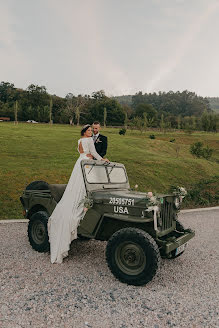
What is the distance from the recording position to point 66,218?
5.71 m

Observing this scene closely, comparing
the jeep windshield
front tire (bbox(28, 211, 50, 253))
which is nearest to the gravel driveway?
front tire (bbox(28, 211, 50, 253))

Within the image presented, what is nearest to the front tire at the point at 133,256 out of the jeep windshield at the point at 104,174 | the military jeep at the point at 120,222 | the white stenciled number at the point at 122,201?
the military jeep at the point at 120,222

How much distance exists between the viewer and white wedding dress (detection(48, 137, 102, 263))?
5.66 metres

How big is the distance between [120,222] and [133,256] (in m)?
0.72

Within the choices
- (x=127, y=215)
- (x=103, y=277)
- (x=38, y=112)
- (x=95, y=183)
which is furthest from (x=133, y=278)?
(x=38, y=112)

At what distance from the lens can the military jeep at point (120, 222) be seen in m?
4.84

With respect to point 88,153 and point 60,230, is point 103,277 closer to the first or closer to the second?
point 60,230

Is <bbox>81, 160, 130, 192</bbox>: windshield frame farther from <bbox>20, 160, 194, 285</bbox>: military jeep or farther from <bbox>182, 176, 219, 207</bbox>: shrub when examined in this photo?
<bbox>182, 176, 219, 207</bbox>: shrub

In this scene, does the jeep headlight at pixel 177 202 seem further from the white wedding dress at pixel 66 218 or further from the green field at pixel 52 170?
the green field at pixel 52 170

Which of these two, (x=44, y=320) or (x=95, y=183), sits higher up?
(x=95, y=183)

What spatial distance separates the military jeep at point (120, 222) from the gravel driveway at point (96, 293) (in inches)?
14.9

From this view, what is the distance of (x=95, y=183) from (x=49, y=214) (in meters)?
1.39

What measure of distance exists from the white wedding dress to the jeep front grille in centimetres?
157

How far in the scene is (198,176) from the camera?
2005cm
